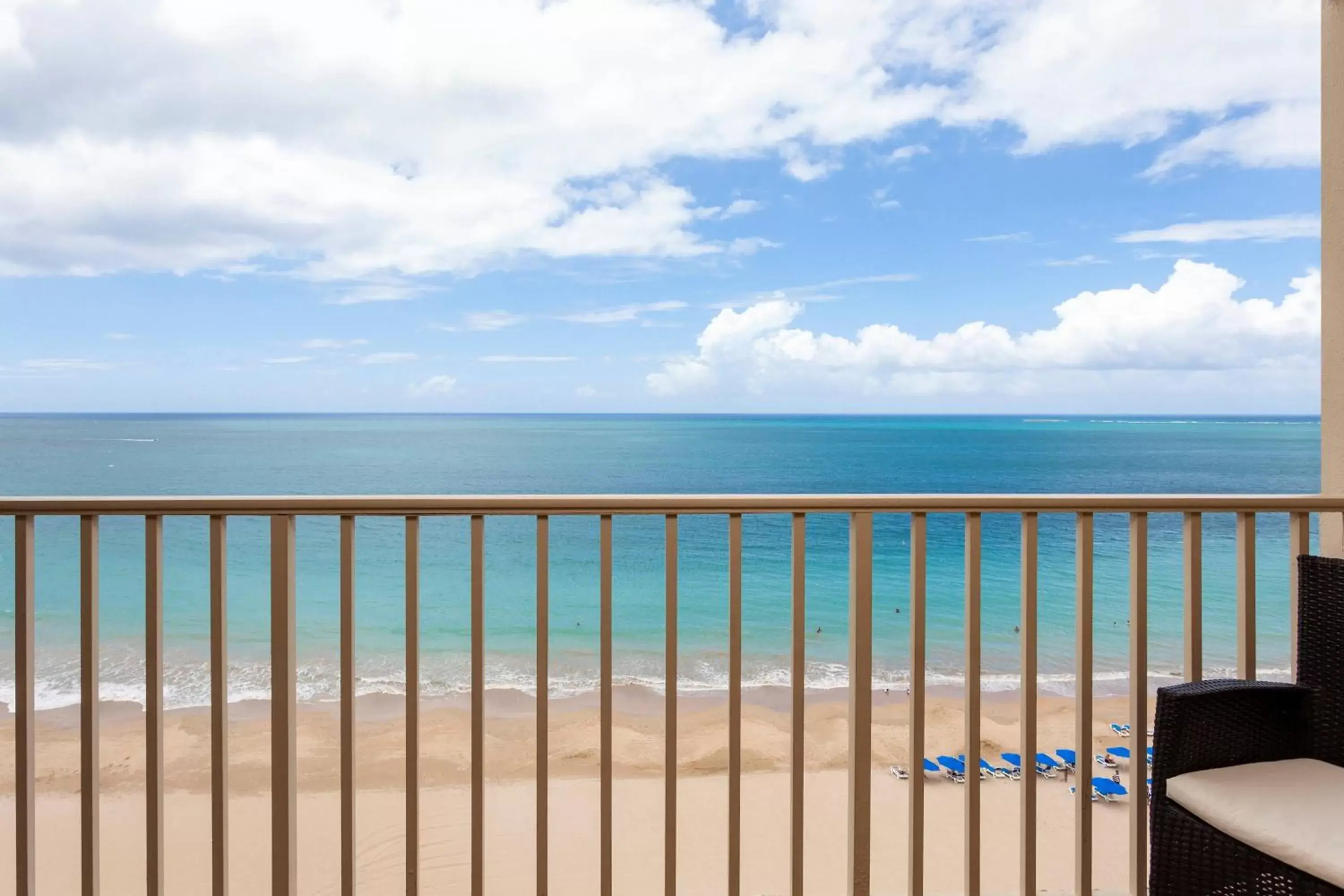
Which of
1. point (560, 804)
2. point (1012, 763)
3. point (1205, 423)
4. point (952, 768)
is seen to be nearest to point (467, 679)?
point (560, 804)

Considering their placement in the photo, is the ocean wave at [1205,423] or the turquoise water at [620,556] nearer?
the turquoise water at [620,556]

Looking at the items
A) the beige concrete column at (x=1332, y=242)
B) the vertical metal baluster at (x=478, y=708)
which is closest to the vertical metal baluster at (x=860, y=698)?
the vertical metal baluster at (x=478, y=708)

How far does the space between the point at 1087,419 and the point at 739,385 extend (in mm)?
26292

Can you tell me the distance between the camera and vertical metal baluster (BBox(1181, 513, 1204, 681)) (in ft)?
5.25

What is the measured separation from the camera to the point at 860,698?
1.53 meters

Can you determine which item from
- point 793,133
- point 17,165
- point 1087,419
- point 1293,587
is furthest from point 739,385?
point 1087,419

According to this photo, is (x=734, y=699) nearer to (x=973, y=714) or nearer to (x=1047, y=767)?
(x=973, y=714)

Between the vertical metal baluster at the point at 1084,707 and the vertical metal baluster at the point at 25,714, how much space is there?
2.11 m

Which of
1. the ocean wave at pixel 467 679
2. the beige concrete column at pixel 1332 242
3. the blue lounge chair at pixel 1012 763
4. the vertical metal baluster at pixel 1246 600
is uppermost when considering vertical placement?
the beige concrete column at pixel 1332 242

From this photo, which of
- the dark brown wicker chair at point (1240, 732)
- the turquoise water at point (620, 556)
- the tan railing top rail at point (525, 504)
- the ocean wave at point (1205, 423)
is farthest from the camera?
the ocean wave at point (1205, 423)

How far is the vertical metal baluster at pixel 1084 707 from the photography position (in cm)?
159

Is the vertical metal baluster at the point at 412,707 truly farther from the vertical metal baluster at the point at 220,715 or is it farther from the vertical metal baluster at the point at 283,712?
the vertical metal baluster at the point at 220,715

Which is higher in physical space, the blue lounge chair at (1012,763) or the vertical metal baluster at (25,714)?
the vertical metal baluster at (25,714)

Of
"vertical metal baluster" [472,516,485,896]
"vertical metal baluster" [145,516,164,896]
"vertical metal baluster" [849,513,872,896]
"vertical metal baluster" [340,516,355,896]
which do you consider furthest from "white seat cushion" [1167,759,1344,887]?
"vertical metal baluster" [145,516,164,896]
